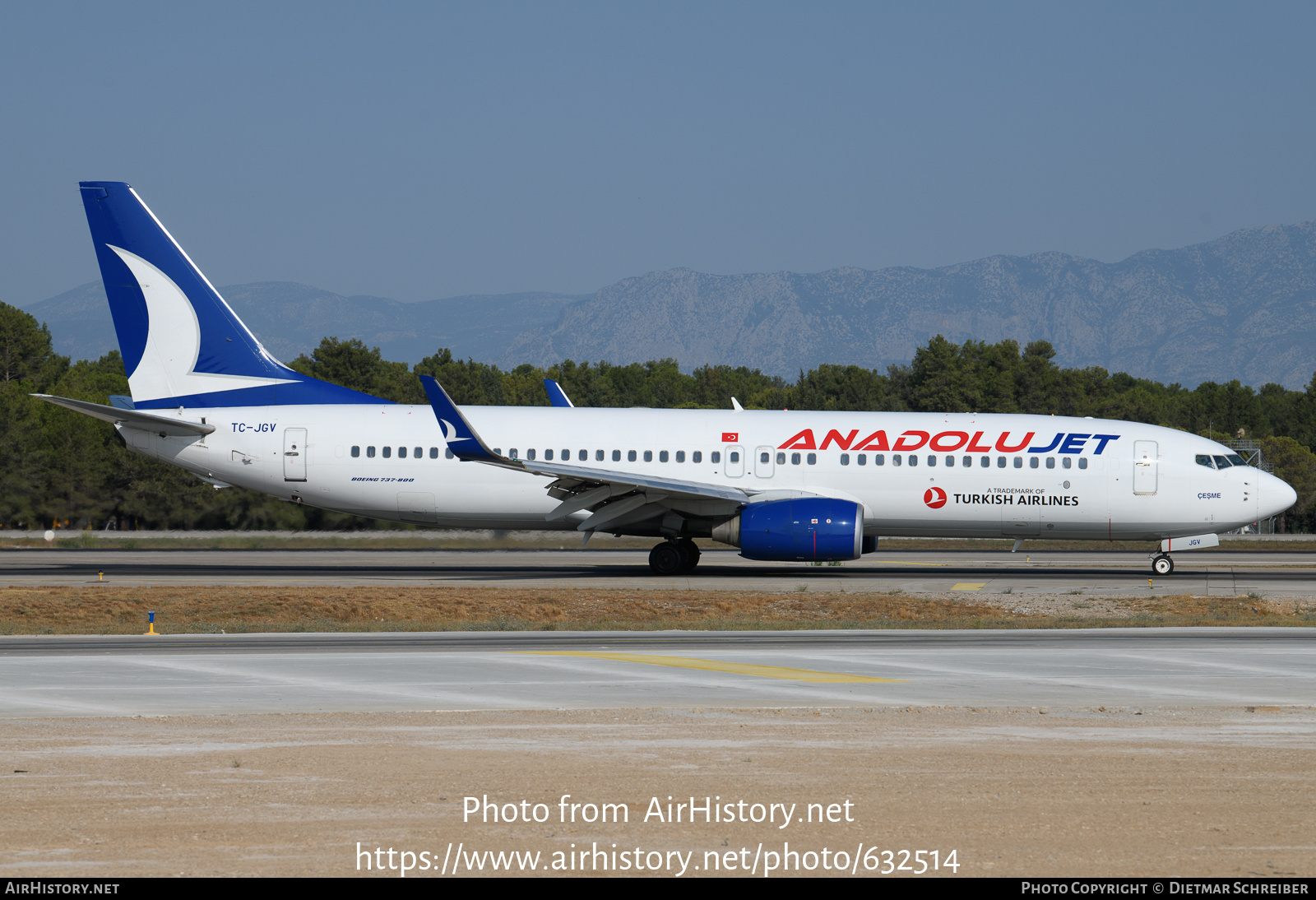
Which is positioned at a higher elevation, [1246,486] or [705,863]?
[1246,486]

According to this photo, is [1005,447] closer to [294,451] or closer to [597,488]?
[597,488]

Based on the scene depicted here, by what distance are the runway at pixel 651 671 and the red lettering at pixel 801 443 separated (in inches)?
381

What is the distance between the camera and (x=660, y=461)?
2812 cm

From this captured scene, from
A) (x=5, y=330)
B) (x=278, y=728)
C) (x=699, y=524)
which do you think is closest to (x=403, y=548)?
(x=699, y=524)

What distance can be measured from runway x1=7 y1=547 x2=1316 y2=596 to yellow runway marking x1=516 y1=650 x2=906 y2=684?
8524mm

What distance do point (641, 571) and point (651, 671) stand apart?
49.1ft

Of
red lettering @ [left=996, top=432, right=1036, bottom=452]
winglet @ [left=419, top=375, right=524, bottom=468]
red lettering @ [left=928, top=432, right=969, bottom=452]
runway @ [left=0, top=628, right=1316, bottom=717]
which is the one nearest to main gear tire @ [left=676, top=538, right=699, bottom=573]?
winglet @ [left=419, top=375, right=524, bottom=468]

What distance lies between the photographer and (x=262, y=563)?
102 feet

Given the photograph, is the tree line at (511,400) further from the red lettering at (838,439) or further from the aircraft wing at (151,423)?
the red lettering at (838,439)

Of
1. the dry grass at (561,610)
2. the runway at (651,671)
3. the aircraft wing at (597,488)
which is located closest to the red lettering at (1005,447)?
the dry grass at (561,610)

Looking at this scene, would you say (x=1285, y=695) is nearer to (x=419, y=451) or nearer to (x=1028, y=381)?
(x=419, y=451)

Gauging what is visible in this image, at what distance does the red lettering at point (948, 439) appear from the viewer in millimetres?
27859

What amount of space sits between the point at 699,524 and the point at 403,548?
13.2m

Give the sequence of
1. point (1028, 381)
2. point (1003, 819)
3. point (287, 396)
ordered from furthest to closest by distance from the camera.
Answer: point (1028, 381), point (287, 396), point (1003, 819)
